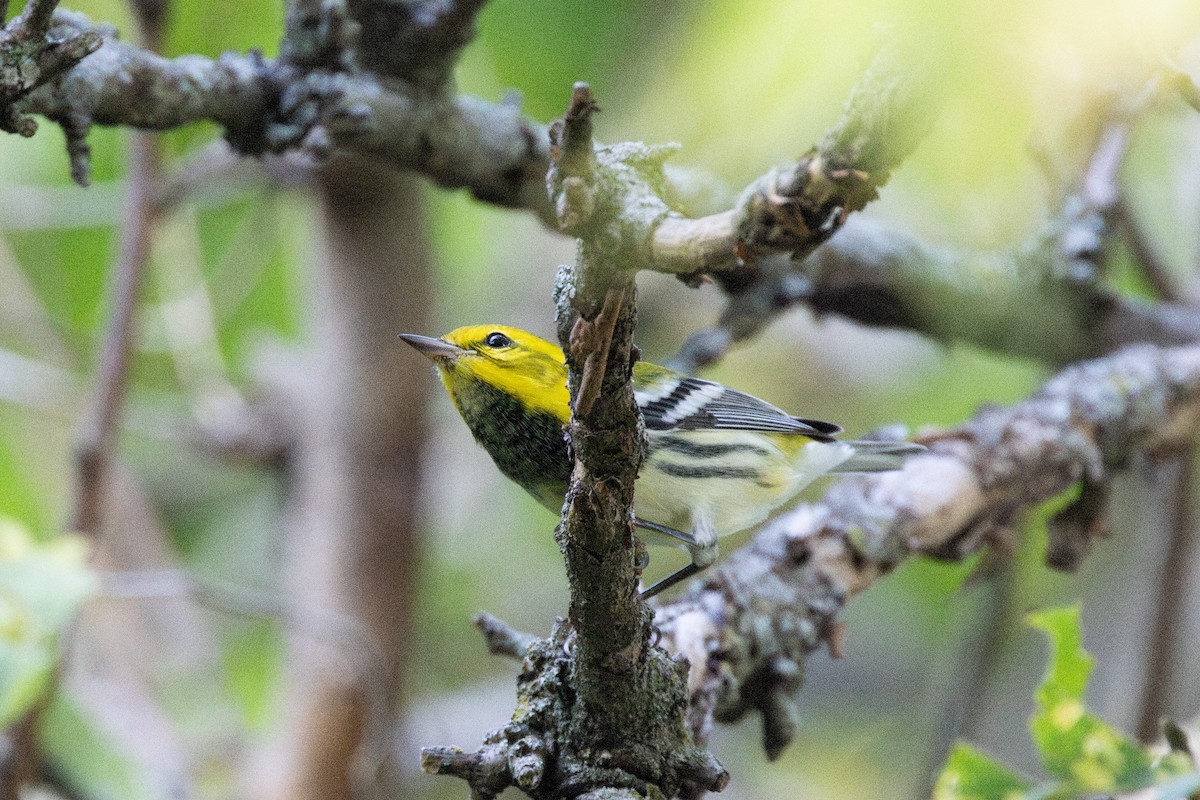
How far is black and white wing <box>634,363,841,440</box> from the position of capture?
Result: 1658mm

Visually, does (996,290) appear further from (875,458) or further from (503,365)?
(503,365)

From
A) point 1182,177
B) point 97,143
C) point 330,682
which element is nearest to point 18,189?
point 97,143

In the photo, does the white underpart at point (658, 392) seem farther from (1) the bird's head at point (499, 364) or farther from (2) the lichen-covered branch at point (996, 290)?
(1) the bird's head at point (499, 364)

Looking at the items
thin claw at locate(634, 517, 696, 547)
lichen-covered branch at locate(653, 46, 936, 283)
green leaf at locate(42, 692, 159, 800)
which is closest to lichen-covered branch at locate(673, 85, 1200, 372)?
thin claw at locate(634, 517, 696, 547)

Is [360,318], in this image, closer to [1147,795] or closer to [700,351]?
[700,351]

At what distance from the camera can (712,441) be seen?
172 cm

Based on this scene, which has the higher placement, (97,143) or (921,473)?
(97,143)

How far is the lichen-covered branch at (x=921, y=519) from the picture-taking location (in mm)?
1381

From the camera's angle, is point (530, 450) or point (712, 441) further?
point (712, 441)

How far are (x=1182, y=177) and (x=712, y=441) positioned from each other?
83.5 inches

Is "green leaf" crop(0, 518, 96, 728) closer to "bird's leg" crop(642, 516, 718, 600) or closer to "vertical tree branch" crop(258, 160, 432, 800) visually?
"bird's leg" crop(642, 516, 718, 600)

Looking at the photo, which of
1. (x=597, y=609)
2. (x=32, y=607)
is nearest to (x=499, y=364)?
(x=597, y=609)

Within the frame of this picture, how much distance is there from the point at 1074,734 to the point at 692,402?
78 centimetres

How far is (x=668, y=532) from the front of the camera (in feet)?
4.74
